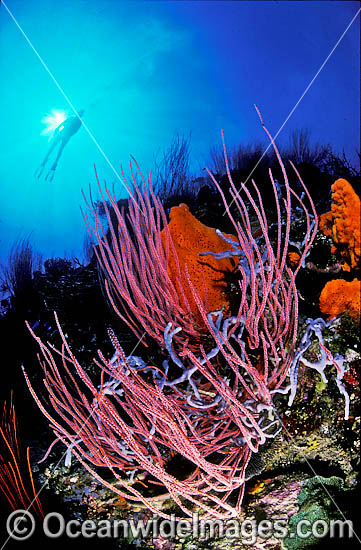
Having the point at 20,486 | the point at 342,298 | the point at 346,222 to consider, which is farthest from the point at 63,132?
the point at 342,298

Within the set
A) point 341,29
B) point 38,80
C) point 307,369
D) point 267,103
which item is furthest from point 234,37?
point 307,369

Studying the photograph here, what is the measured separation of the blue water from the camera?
394 inches

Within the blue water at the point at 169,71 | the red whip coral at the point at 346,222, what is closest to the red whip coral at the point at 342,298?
the red whip coral at the point at 346,222

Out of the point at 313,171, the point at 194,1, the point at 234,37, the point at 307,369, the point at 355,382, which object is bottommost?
the point at 355,382

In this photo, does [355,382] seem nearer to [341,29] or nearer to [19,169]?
[341,29]

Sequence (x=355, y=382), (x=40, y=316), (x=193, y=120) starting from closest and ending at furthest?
(x=355, y=382)
(x=40, y=316)
(x=193, y=120)

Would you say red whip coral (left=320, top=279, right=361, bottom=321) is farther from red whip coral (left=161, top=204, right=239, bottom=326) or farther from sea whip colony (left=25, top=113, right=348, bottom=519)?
red whip coral (left=161, top=204, right=239, bottom=326)

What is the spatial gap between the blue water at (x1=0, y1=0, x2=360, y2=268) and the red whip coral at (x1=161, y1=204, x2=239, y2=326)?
706 cm

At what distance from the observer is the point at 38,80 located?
10.6 m

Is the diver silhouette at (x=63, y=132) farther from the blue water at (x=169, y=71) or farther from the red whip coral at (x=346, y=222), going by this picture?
the red whip coral at (x=346, y=222)

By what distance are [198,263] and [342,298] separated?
3.93 feet

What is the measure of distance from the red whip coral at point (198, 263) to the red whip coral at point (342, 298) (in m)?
0.81

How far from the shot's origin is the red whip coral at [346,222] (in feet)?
6.51

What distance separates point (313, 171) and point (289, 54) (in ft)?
30.9
